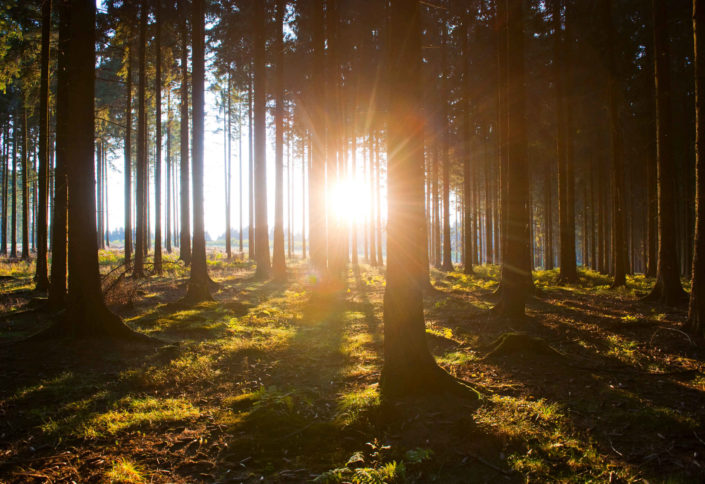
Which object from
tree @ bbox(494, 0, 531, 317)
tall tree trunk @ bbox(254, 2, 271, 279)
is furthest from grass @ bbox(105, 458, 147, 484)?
tall tree trunk @ bbox(254, 2, 271, 279)

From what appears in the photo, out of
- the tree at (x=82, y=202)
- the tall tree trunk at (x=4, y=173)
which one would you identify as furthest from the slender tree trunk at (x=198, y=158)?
the tall tree trunk at (x=4, y=173)

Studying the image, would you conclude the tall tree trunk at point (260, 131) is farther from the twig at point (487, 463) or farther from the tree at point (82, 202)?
the twig at point (487, 463)

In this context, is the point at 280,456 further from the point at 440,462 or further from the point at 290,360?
the point at 290,360

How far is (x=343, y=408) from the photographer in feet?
14.8

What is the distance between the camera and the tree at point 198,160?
38.9 ft

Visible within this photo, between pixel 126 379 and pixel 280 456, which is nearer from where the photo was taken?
pixel 280 456

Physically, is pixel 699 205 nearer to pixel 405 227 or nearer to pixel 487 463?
pixel 405 227

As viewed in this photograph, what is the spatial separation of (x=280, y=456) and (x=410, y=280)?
2572mm

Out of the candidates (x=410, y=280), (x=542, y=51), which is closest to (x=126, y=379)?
(x=410, y=280)

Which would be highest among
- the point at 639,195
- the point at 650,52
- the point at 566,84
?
the point at 650,52

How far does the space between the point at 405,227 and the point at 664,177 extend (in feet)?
29.9

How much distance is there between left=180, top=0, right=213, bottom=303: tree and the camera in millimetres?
11844

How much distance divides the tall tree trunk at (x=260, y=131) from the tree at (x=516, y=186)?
10805 mm

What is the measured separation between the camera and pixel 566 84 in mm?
15516
